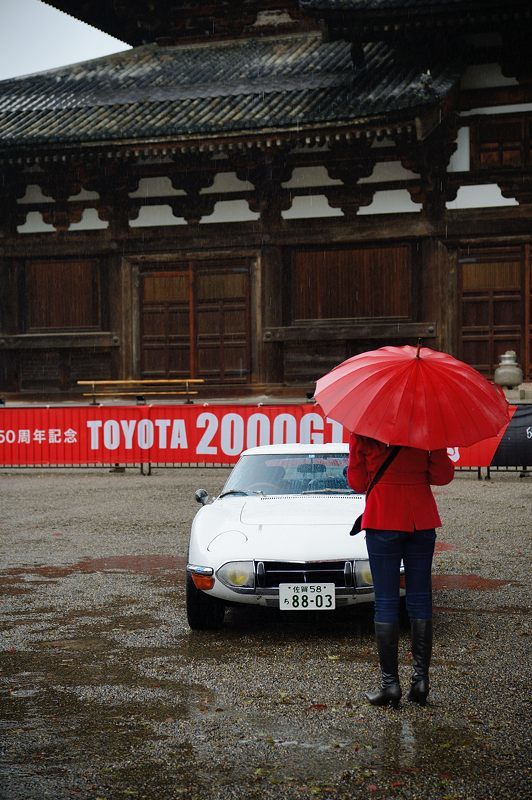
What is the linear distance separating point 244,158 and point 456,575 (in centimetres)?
1421

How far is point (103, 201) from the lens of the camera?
22469 mm

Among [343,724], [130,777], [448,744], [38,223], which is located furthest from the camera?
[38,223]

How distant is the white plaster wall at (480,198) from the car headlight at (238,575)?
1520cm

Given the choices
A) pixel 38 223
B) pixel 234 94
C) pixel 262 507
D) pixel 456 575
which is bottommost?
pixel 456 575

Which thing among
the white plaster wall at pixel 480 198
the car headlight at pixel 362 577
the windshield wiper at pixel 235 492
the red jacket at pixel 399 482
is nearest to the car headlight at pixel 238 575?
the car headlight at pixel 362 577

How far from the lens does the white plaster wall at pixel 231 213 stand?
21.8 m

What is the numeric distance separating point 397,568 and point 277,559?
1.43m

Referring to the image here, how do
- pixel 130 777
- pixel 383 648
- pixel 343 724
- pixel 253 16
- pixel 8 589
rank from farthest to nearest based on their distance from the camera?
1. pixel 253 16
2. pixel 8 589
3. pixel 383 648
4. pixel 343 724
5. pixel 130 777

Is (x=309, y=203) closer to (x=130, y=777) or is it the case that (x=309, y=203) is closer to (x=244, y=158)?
(x=244, y=158)

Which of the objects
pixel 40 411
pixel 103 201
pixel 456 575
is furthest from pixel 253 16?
pixel 456 575

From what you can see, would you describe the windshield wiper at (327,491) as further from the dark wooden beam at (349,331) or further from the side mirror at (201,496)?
the dark wooden beam at (349,331)

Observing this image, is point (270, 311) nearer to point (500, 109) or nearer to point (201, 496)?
point (500, 109)

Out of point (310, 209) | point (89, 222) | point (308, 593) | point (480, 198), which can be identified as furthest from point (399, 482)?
point (89, 222)

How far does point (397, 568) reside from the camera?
5.36m
